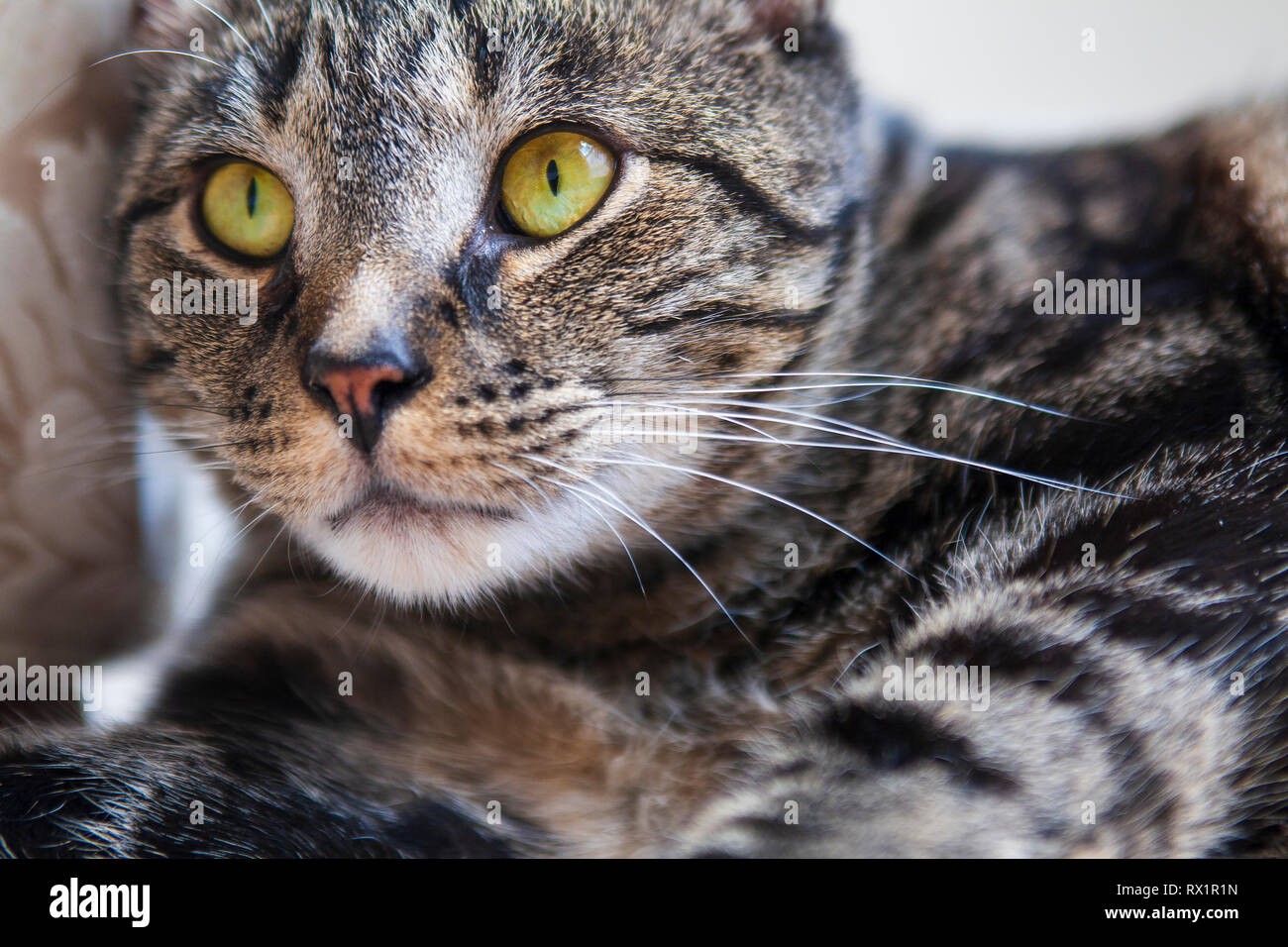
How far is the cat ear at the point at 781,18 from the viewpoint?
0.82m

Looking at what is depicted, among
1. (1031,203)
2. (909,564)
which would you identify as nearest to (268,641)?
(909,564)

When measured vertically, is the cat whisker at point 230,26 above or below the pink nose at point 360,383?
above

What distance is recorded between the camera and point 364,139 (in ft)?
2.31

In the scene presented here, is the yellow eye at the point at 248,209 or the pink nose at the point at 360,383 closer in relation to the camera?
the pink nose at the point at 360,383

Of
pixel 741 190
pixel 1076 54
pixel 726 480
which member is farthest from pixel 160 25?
pixel 1076 54

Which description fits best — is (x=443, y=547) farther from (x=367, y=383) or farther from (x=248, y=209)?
(x=248, y=209)

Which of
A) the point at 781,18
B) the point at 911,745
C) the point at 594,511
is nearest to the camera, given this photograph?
the point at 911,745

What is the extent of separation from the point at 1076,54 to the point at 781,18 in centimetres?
30

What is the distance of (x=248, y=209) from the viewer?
787mm

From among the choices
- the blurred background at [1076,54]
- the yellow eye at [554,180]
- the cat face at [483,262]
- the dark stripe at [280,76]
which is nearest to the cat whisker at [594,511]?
the cat face at [483,262]

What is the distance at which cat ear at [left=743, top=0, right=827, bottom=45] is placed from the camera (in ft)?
2.70

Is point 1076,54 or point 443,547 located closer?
point 443,547

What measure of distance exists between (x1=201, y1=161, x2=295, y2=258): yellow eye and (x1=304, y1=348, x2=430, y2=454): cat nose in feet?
0.63

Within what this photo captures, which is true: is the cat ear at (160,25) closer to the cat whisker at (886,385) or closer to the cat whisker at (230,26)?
the cat whisker at (230,26)
